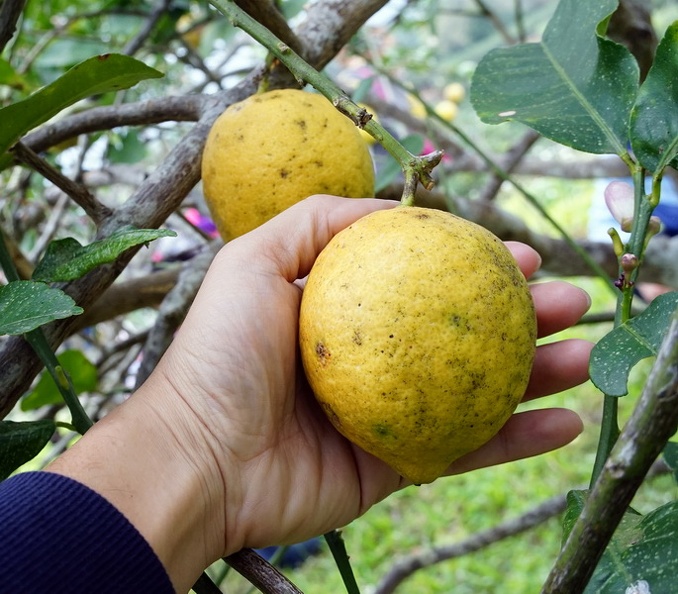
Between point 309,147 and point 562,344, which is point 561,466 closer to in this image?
point 562,344

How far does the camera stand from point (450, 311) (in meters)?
0.63

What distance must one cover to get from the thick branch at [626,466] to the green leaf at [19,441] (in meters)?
0.59

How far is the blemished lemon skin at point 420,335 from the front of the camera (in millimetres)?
626

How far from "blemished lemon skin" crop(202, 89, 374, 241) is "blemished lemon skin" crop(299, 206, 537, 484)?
0.56ft

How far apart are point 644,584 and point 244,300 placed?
0.46 meters

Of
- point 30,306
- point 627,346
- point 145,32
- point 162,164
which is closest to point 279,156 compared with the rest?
point 162,164

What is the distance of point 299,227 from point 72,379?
0.54 metres

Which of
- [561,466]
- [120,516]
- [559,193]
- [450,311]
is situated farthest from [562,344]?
[559,193]

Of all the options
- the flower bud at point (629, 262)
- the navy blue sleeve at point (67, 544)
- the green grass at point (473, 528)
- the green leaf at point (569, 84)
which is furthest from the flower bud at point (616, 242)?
the green grass at point (473, 528)

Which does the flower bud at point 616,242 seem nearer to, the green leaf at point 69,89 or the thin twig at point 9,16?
the green leaf at point 69,89

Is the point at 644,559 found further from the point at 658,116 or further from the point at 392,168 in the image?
the point at 392,168

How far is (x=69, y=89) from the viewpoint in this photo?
768mm

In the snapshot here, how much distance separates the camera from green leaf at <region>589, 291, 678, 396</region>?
0.60 meters

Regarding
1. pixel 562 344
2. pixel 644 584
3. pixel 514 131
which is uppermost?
pixel 644 584
